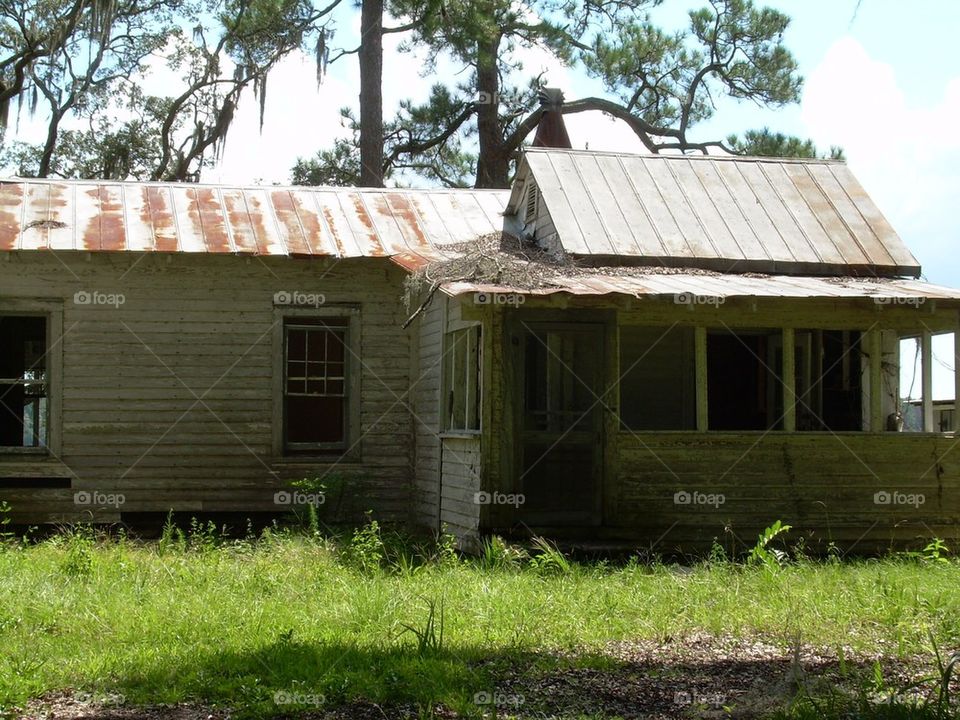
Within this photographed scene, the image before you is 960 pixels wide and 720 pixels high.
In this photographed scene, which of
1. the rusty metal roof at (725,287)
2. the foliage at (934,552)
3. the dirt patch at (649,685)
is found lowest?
the dirt patch at (649,685)

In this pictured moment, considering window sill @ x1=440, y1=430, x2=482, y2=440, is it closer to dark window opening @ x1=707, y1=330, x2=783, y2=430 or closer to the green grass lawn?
the green grass lawn

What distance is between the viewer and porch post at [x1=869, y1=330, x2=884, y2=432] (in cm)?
1232

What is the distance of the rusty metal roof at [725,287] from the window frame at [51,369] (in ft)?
17.6

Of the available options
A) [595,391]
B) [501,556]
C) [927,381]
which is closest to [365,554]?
[501,556]

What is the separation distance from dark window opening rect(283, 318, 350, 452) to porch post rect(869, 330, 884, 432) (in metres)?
6.11

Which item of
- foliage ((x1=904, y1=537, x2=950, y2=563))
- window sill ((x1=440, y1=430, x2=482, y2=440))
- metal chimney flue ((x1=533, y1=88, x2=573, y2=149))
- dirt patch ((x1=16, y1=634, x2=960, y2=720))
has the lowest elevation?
dirt patch ((x1=16, y1=634, x2=960, y2=720))

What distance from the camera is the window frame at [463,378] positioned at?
1164 centimetres

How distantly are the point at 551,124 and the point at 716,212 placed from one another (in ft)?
16.8

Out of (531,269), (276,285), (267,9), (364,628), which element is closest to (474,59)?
(267,9)
